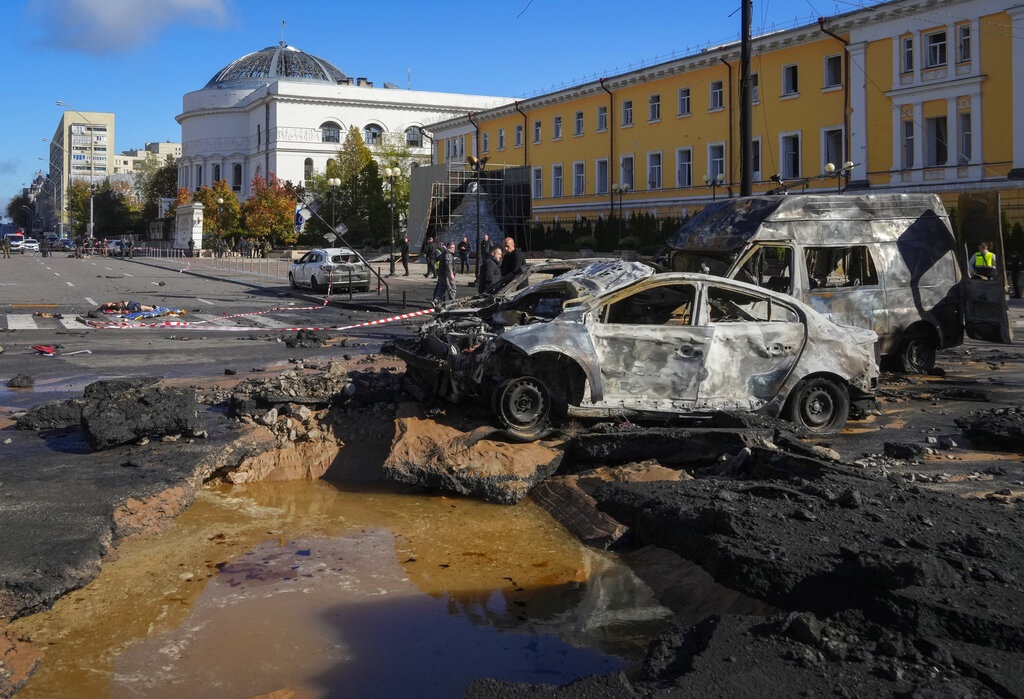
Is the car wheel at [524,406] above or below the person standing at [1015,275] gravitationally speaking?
below

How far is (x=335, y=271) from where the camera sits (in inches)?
1302

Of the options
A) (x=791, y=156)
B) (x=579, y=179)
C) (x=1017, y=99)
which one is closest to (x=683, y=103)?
(x=791, y=156)

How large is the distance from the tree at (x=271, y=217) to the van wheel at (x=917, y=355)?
212ft

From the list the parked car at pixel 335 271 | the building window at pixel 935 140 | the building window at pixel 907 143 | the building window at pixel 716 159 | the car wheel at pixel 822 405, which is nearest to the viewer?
the car wheel at pixel 822 405

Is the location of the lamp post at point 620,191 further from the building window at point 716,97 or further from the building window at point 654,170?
the building window at point 716,97

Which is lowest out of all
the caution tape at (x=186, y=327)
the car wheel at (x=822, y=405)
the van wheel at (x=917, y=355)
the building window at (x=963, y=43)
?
the car wheel at (x=822, y=405)

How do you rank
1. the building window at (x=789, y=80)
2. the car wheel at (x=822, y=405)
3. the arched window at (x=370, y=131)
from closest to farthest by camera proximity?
1. the car wheel at (x=822, y=405)
2. the building window at (x=789, y=80)
3. the arched window at (x=370, y=131)

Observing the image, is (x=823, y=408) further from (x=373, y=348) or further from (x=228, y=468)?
(x=373, y=348)

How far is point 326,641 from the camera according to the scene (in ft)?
16.5

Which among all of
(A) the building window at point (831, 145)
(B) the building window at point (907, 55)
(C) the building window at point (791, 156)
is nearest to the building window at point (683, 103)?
(C) the building window at point (791, 156)

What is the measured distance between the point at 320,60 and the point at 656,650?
117240 mm

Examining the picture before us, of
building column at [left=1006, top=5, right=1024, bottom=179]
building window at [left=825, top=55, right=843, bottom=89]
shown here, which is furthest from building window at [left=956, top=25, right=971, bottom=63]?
building window at [left=825, top=55, right=843, bottom=89]

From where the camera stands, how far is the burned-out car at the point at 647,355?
8.32 m

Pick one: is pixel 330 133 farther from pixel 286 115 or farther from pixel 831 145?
pixel 831 145
